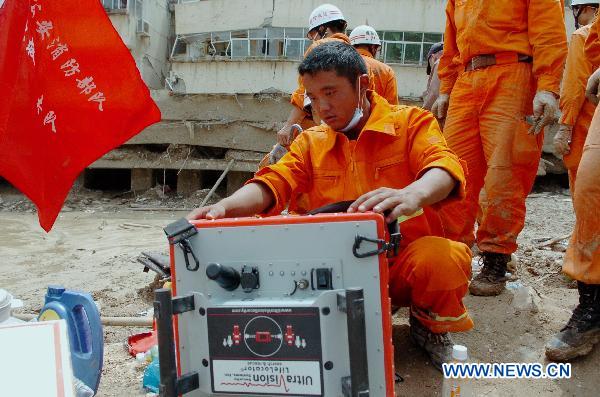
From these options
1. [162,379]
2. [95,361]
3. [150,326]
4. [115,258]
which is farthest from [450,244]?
[115,258]

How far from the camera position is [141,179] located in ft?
38.0

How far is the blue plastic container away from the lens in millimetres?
1854

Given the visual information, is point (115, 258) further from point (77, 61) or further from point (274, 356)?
point (274, 356)

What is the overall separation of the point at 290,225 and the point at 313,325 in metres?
0.28

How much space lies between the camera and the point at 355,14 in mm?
17469

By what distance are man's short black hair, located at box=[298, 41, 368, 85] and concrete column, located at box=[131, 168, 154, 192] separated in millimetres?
10026

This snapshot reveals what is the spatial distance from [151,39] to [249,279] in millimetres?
19674

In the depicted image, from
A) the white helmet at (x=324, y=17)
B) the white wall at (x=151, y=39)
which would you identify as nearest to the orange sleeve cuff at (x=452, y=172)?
the white helmet at (x=324, y=17)

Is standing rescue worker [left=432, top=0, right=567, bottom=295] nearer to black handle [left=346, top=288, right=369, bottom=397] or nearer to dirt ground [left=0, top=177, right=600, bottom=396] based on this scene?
dirt ground [left=0, top=177, right=600, bottom=396]

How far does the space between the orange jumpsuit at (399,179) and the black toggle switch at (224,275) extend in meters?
0.70

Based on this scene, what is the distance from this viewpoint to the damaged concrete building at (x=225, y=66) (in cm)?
1097

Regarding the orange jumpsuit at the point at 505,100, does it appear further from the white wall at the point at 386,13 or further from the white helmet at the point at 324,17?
the white wall at the point at 386,13

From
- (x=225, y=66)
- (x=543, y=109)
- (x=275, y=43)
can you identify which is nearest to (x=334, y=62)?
(x=543, y=109)

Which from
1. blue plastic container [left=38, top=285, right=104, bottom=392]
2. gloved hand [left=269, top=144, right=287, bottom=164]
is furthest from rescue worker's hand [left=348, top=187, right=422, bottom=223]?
gloved hand [left=269, top=144, right=287, bottom=164]
